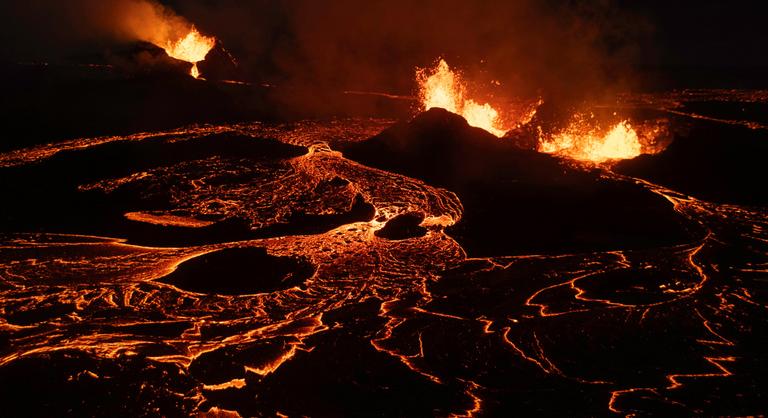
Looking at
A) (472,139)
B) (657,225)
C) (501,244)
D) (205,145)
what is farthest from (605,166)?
(205,145)

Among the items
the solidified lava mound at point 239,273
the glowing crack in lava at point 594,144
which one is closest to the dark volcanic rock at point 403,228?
the solidified lava mound at point 239,273

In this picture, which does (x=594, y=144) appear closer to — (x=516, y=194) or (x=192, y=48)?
(x=516, y=194)

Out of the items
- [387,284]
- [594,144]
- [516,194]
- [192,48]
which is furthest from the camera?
[192,48]

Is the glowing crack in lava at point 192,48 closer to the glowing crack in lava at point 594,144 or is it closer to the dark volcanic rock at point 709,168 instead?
the glowing crack in lava at point 594,144

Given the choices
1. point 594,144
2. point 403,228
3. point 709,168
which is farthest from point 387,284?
point 594,144

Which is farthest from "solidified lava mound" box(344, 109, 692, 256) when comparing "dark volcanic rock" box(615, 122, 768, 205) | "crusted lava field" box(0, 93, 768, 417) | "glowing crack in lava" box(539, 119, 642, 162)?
"glowing crack in lava" box(539, 119, 642, 162)

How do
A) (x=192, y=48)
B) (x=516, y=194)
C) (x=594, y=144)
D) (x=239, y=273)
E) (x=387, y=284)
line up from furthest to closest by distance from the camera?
(x=192, y=48) → (x=594, y=144) → (x=516, y=194) → (x=239, y=273) → (x=387, y=284)

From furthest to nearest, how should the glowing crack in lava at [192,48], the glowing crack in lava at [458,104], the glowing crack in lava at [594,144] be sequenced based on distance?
the glowing crack in lava at [192,48], the glowing crack in lava at [458,104], the glowing crack in lava at [594,144]
